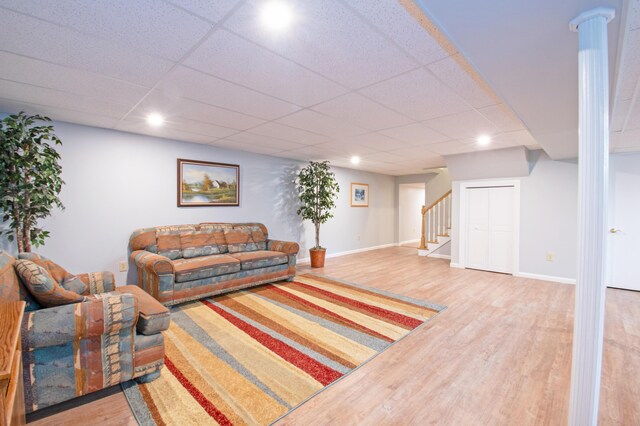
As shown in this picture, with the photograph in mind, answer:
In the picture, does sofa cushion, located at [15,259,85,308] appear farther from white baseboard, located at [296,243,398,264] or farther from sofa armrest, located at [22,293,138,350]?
white baseboard, located at [296,243,398,264]

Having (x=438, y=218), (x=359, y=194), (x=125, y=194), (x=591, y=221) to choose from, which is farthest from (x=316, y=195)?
(x=591, y=221)

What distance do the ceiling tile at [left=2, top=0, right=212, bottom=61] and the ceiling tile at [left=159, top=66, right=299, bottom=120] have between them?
14.4 inches

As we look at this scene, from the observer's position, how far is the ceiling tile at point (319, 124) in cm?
300

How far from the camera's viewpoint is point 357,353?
235 centimetres

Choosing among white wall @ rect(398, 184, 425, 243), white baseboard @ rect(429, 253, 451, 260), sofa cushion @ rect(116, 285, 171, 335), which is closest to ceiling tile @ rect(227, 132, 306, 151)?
sofa cushion @ rect(116, 285, 171, 335)

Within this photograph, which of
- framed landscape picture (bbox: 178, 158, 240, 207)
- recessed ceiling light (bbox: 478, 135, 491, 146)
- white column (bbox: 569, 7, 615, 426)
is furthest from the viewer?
framed landscape picture (bbox: 178, 158, 240, 207)

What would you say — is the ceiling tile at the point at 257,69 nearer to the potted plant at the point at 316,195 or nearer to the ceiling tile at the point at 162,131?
the ceiling tile at the point at 162,131

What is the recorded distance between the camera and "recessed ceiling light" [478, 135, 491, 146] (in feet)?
12.4

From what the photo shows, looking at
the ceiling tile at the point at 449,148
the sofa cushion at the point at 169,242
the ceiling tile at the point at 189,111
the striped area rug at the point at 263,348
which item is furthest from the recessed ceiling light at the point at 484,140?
the sofa cushion at the point at 169,242

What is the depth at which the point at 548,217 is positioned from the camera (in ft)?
15.2

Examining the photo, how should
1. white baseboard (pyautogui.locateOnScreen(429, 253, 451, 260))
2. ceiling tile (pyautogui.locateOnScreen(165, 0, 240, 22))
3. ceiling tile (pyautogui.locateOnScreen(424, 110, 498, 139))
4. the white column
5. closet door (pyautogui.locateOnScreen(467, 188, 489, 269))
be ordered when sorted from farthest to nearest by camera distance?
white baseboard (pyautogui.locateOnScreen(429, 253, 451, 260)) < closet door (pyautogui.locateOnScreen(467, 188, 489, 269)) < ceiling tile (pyautogui.locateOnScreen(424, 110, 498, 139)) < ceiling tile (pyautogui.locateOnScreen(165, 0, 240, 22)) < the white column

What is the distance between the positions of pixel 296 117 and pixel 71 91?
2.01 m

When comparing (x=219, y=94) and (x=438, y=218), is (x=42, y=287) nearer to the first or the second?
(x=219, y=94)

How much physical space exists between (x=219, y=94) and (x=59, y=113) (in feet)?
6.50
